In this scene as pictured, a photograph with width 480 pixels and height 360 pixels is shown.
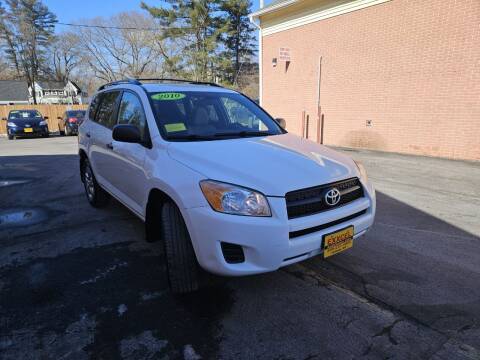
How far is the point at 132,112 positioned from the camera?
3.73m

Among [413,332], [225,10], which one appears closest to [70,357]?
[413,332]

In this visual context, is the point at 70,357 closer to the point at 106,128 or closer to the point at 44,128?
the point at 106,128

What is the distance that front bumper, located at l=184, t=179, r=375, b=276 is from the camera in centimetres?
234

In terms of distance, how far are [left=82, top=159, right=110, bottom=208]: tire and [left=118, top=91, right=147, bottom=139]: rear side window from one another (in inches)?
59.7

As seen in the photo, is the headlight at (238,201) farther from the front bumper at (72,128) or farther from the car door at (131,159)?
the front bumper at (72,128)

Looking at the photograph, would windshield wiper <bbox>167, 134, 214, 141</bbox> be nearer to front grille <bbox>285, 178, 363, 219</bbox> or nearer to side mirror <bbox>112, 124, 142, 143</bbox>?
side mirror <bbox>112, 124, 142, 143</bbox>

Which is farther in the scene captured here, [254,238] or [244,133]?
[244,133]

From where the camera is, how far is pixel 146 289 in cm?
304

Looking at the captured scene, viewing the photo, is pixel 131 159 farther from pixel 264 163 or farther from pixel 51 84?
pixel 51 84

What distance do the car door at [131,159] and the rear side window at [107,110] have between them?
0.25m

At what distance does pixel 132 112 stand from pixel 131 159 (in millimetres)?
597

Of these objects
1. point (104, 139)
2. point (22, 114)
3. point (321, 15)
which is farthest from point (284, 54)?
point (22, 114)

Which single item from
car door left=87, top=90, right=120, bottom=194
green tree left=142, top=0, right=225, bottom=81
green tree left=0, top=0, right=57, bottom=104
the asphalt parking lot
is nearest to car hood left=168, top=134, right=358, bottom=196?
the asphalt parking lot

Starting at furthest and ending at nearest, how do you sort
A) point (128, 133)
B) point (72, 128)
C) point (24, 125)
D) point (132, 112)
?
1. point (72, 128)
2. point (24, 125)
3. point (132, 112)
4. point (128, 133)
